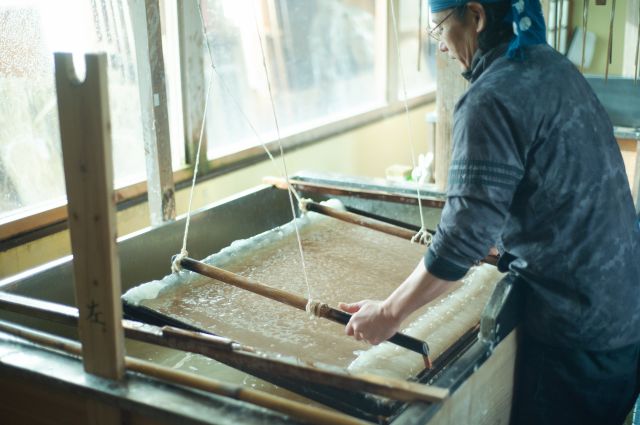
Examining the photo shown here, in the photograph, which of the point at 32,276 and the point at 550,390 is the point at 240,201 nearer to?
the point at 32,276

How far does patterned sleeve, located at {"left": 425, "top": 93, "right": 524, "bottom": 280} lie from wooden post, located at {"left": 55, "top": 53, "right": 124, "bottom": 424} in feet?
2.50

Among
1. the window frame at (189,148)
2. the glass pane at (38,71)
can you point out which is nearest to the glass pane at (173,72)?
the window frame at (189,148)

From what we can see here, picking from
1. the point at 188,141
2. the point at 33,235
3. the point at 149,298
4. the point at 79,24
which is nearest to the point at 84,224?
the point at 149,298

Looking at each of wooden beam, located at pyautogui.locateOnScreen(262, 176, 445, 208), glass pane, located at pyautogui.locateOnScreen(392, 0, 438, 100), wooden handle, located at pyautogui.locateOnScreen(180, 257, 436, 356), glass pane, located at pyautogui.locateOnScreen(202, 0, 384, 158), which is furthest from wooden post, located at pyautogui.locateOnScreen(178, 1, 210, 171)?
glass pane, located at pyautogui.locateOnScreen(392, 0, 438, 100)

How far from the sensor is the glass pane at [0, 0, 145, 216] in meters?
3.23

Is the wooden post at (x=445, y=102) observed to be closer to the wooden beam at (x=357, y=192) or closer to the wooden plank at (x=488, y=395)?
the wooden beam at (x=357, y=192)

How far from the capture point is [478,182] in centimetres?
158

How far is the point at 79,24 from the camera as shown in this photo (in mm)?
3523

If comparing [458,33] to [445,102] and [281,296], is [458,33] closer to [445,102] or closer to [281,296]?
[281,296]

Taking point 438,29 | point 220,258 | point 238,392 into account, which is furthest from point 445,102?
point 238,392

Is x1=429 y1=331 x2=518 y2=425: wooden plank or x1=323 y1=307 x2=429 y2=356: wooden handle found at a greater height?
x1=323 y1=307 x2=429 y2=356: wooden handle

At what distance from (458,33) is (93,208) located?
998 millimetres

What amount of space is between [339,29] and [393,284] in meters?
3.87

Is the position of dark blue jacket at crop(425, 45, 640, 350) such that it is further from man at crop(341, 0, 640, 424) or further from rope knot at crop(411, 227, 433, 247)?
rope knot at crop(411, 227, 433, 247)
